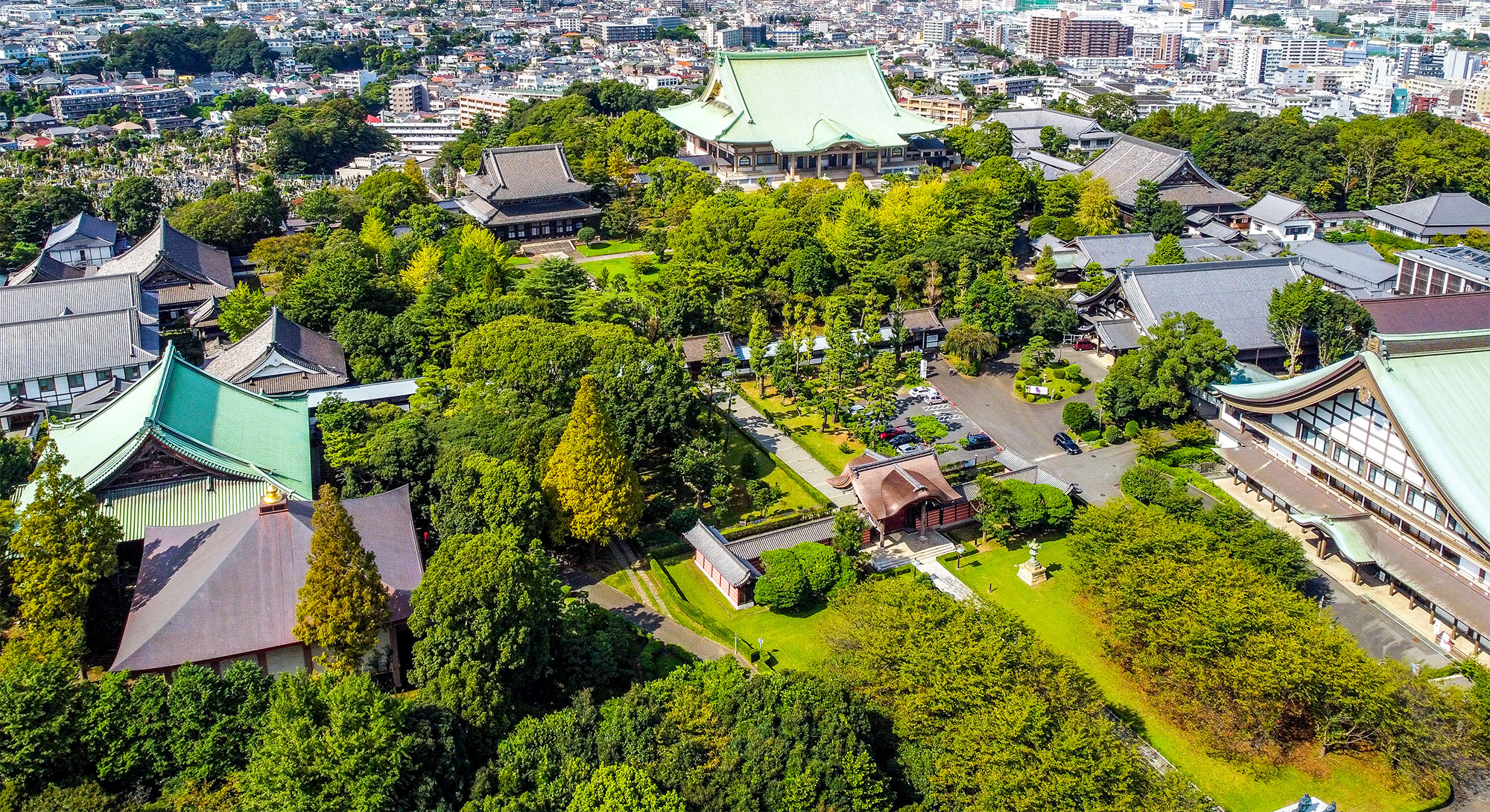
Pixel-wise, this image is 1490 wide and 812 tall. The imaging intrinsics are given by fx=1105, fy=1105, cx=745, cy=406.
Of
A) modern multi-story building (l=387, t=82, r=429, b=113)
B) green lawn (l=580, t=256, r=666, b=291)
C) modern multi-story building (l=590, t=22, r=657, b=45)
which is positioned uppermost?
modern multi-story building (l=590, t=22, r=657, b=45)

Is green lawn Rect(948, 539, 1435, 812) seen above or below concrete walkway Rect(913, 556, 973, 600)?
below

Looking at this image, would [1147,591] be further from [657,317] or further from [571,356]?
[657,317]

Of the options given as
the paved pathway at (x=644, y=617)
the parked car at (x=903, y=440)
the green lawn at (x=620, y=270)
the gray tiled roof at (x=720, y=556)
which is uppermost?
the green lawn at (x=620, y=270)

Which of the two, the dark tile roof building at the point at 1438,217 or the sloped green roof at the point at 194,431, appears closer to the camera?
the sloped green roof at the point at 194,431

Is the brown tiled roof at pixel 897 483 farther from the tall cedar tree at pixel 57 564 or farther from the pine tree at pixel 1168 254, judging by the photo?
the pine tree at pixel 1168 254

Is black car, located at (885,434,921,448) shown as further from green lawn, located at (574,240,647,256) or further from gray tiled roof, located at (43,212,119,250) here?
gray tiled roof, located at (43,212,119,250)

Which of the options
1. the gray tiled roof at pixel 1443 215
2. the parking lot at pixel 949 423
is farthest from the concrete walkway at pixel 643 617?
the gray tiled roof at pixel 1443 215

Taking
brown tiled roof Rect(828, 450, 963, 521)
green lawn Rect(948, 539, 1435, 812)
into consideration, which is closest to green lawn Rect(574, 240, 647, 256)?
brown tiled roof Rect(828, 450, 963, 521)

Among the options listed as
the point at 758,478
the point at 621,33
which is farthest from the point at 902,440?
the point at 621,33
